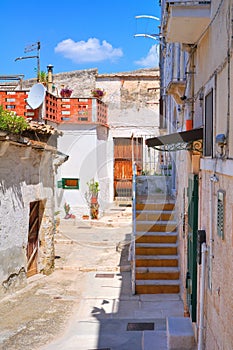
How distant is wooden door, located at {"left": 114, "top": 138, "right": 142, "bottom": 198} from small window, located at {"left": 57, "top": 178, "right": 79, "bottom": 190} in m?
3.54

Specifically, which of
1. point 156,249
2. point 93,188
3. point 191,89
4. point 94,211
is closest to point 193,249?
point 191,89

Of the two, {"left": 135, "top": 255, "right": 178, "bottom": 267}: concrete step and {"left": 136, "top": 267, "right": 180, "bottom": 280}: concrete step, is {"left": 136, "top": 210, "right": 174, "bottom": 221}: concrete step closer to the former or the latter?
{"left": 135, "top": 255, "right": 178, "bottom": 267}: concrete step

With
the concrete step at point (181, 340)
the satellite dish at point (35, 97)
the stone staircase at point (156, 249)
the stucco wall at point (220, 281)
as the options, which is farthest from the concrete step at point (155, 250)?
the satellite dish at point (35, 97)

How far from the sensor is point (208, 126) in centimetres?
589

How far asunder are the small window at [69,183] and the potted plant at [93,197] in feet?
1.92

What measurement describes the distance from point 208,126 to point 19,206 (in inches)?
214

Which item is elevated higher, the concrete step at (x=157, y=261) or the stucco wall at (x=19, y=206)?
the stucco wall at (x=19, y=206)

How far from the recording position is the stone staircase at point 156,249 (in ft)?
32.3

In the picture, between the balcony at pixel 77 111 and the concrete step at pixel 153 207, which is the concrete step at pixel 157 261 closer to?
the concrete step at pixel 153 207

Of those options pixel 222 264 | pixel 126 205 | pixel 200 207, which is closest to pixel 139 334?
pixel 200 207

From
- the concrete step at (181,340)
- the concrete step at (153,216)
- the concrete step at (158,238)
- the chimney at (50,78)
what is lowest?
the concrete step at (181,340)

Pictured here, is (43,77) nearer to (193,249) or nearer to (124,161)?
(124,161)

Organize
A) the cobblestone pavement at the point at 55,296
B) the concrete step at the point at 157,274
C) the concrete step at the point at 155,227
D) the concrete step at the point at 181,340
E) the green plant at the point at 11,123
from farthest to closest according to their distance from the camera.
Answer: the concrete step at the point at 155,227, the concrete step at the point at 157,274, the green plant at the point at 11,123, the cobblestone pavement at the point at 55,296, the concrete step at the point at 181,340

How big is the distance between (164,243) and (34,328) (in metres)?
4.40
